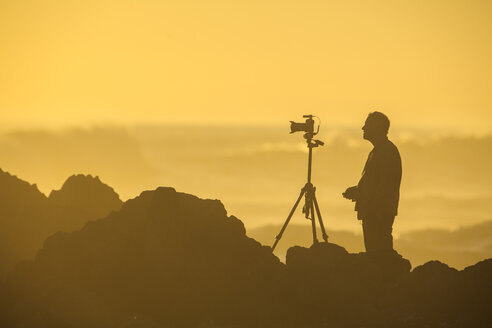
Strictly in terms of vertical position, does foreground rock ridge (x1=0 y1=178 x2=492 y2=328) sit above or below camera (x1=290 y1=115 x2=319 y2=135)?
below

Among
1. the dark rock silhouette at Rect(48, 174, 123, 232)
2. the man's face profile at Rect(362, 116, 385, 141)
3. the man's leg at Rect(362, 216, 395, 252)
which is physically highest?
the man's face profile at Rect(362, 116, 385, 141)

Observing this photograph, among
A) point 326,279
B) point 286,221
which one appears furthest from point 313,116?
point 326,279

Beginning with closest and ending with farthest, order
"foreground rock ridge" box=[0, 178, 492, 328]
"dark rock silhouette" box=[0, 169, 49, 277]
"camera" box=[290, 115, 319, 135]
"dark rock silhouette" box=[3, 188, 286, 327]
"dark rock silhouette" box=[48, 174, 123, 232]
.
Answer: "foreground rock ridge" box=[0, 178, 492, 328] → "dark rock silhouette" box=[3, 188, 286, 327] → "camera" box=[290, 115, 319, 135] → "dark rock silhouette" box=[0, 169, 49, 277] → "dark rock silhouette" box=[48, 174, 123, 232]

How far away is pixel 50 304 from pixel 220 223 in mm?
5102

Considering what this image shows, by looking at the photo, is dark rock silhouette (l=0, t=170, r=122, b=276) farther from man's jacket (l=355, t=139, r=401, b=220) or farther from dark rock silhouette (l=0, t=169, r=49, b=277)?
man's jacket (l=355, t=139, r=401, b=220)

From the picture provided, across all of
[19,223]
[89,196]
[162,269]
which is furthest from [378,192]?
[19,223]

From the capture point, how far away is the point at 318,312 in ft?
122

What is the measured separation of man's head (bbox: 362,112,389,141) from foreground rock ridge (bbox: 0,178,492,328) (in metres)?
4.43

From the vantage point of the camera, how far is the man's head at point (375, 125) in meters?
41.0

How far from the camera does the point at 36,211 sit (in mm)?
45344

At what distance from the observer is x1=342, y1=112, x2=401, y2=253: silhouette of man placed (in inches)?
1636

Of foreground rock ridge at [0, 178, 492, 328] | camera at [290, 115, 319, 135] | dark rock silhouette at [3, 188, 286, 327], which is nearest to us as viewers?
foreground rock ridge at [0, 178, 492, 328]

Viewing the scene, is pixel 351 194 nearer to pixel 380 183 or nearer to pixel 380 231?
pixel 380 183

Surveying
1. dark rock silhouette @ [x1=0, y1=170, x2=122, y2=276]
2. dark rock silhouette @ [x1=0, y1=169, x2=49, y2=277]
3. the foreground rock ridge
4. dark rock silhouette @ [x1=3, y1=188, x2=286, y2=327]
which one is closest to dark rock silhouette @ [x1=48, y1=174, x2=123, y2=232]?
dark rock silhouette @ [x1=0, y1=170, x2=122, y2=276]
